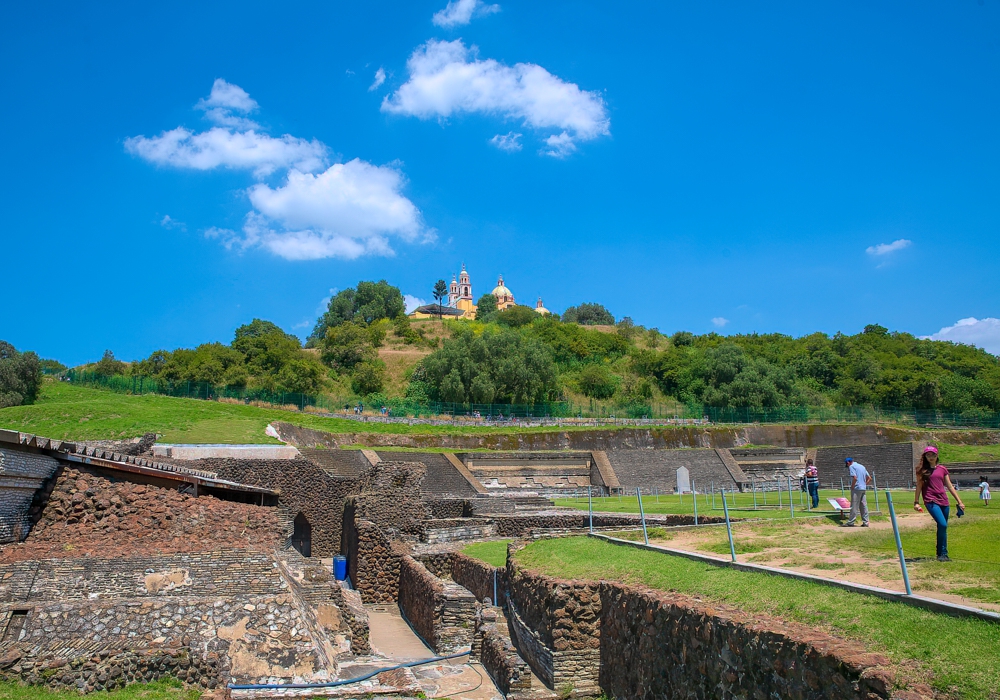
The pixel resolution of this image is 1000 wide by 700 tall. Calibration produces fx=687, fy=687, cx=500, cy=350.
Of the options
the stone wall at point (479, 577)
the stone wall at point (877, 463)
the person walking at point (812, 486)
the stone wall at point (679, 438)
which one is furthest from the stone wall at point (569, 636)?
the stone wall at point (679, 438)

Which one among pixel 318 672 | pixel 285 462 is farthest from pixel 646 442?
pixel 318 672

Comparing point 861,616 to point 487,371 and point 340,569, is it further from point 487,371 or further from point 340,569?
point 487,371

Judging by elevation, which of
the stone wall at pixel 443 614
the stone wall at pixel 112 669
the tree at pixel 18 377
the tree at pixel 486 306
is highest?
the tree at pixel 486 306

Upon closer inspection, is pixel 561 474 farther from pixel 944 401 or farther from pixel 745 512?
pixel 944 401

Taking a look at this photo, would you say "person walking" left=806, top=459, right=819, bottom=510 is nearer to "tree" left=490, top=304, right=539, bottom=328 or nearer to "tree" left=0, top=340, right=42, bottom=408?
"tree" left=0, top=340, right=42, bottom=408

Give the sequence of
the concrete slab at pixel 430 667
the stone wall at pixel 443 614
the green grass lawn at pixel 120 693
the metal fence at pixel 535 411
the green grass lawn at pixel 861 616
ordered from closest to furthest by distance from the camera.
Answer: the green grass lawn at pixel 861 616 < the green grass lawn at pixel 120 693 < the concrete slab at pixel 430 667 < the stone wall at pixel 443 614 < the metal fence at pixel 535 411

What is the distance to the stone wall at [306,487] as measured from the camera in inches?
996

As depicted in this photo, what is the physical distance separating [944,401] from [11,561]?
73.5 meters

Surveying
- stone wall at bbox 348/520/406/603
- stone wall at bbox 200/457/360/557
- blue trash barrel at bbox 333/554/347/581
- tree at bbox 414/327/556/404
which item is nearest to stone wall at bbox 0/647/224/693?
stone wall at bbox 348/520/406/603

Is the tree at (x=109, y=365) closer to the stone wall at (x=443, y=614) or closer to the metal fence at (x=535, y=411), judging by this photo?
the metal fence at (x=535, y=411)

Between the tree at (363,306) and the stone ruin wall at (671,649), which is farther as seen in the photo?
the tree at (363,306)

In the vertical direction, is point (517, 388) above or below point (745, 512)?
above

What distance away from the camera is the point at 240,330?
267 feet

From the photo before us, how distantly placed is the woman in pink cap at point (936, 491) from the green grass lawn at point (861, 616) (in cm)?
183
